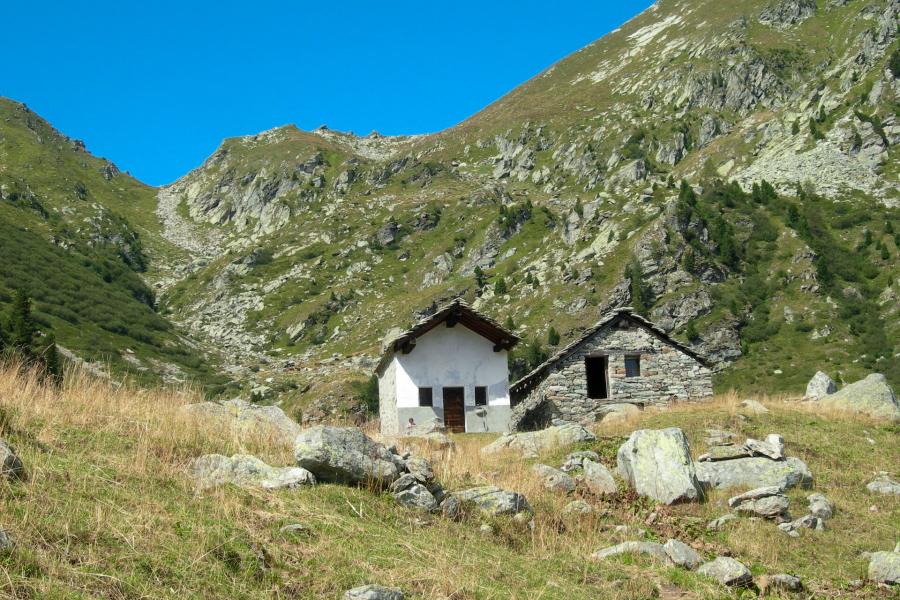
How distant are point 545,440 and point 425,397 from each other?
48.7 ft

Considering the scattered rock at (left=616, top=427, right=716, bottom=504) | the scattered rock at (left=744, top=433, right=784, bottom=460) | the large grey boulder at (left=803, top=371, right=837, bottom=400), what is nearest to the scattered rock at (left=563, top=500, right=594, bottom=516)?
the scattered rock at (left=616, top=427, right=716, bottom=504)

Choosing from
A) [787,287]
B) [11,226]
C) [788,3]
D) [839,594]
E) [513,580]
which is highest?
[788,3]

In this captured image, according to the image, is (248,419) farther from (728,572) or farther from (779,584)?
(779,584)

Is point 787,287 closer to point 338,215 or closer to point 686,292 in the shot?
point 686,292

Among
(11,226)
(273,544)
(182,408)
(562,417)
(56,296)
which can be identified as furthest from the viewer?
(11,226)

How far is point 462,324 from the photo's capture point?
36.5 meters

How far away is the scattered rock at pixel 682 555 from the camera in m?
11.2

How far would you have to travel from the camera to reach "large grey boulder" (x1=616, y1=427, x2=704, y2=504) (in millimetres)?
15508

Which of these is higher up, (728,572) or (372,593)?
(372,593)

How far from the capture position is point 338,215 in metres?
194

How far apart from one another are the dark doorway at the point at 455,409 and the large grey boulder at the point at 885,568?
82.6 feet

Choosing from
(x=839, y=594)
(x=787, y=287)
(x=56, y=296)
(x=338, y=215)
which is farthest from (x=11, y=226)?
(x=839, y=594)

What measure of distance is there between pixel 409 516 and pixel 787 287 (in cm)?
9923

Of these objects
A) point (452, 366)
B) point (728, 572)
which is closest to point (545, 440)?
point (728, 572)
